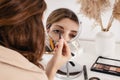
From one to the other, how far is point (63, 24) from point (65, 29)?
23 millimetres

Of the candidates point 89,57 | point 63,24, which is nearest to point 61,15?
point 63,24

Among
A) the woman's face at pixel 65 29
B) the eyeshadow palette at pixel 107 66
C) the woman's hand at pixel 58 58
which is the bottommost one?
the eyeshadow palette at pixel 107 66

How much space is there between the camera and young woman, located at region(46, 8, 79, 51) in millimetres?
1061

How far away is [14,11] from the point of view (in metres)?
0.71

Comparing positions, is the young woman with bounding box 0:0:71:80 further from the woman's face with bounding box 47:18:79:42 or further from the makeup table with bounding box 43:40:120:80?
the makeup table with bounding box 43:40:120:80

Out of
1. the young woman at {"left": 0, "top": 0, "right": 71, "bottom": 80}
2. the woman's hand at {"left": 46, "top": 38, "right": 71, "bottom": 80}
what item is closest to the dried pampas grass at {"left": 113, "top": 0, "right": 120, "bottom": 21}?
the woman's hand at {"left": 46, "top": 38, "right": 71, "bottom": 80}

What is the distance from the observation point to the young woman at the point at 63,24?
3.48 feet

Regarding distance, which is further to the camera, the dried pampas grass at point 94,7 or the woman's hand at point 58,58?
the dried pampas grass at point 94,7

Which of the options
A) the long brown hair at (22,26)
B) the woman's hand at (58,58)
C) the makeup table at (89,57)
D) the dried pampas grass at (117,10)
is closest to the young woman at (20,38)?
the long brown hair at (22,26)

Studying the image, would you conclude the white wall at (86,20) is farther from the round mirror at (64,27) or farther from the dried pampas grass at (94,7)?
the round mirror at (64,27)

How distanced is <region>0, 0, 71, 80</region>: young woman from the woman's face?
0.73 feet

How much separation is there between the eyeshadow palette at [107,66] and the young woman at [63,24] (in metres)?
0.19

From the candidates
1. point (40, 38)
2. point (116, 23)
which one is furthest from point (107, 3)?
point (40, 38)

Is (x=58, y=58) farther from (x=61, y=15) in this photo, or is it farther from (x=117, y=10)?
(x=117, y=10)
